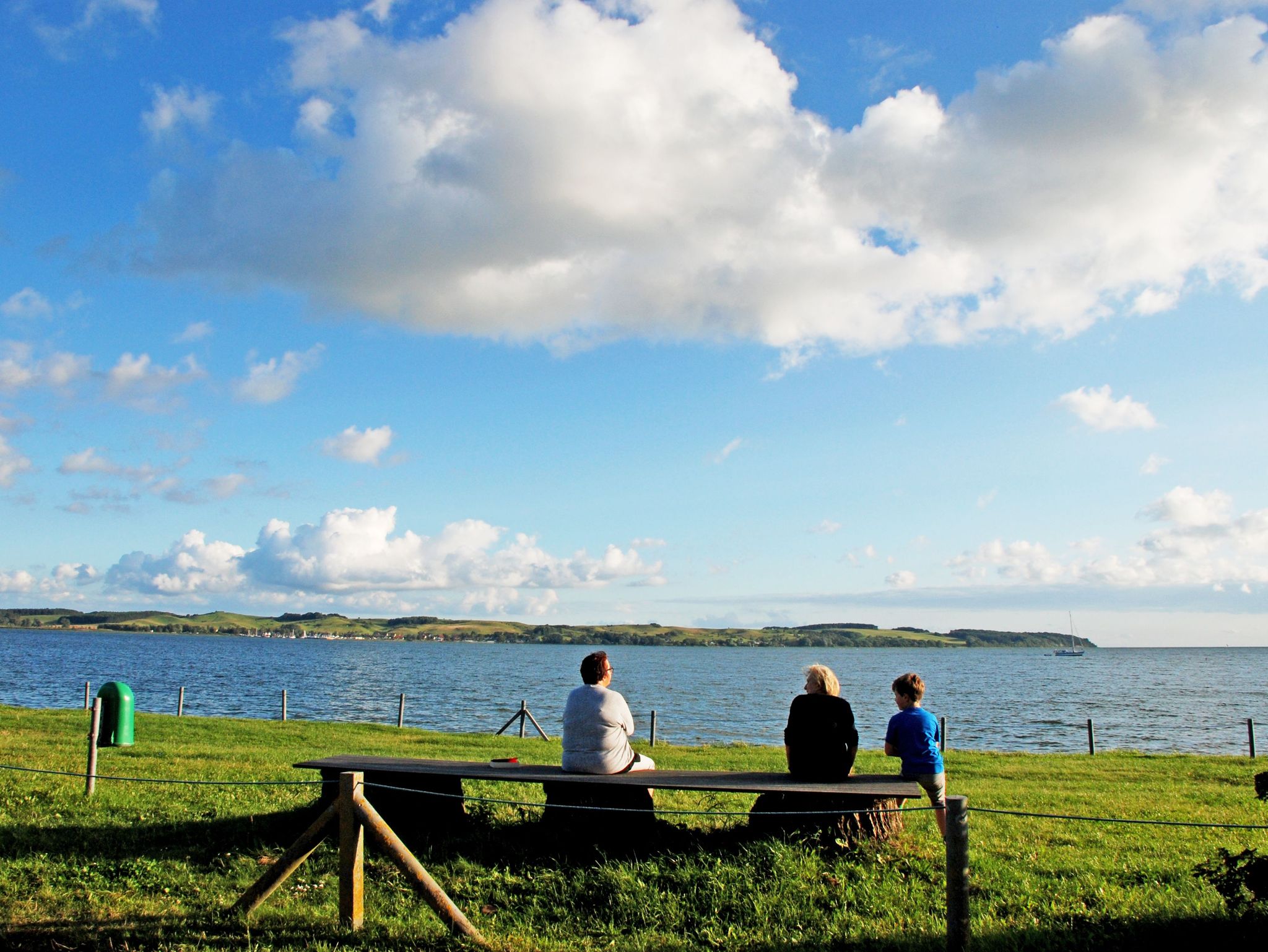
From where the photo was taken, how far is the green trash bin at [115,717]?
12898 mm

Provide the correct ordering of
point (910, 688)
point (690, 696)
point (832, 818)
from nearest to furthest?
point (832, 818) < point (910, 688) < point (690, 696)

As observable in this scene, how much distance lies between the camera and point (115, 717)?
12922 millimetres

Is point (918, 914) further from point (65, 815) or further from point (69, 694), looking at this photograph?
point (69, 694)

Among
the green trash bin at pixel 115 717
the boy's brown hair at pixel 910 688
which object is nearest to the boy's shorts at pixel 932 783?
the boy's brown hair at pixel 910 688

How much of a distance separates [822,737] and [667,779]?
4.85 feet

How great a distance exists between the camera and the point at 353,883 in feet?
22.4

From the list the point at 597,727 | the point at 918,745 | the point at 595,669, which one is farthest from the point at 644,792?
the point at 918,745

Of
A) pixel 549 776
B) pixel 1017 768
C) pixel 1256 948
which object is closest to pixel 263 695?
pixel 1017 768

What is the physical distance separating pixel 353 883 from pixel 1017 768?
60.7 feet

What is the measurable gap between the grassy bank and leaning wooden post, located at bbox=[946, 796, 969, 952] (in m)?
0.29

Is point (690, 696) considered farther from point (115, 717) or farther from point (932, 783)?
point (932, 783)

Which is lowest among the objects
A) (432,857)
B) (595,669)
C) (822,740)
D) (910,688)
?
(432,857)

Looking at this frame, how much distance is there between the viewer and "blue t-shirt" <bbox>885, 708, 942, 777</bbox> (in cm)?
857

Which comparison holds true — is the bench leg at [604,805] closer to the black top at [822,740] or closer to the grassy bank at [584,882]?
the grassy bank at [584,882]
